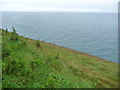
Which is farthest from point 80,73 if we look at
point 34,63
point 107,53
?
point 107,53

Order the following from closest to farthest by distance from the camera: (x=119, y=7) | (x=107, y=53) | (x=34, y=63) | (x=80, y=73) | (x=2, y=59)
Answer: (x=119, y=7)
(x=2, y=59)
(x=34, y=63)
(x=80, y=73)
(x=107, y=53)

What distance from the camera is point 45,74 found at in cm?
1351

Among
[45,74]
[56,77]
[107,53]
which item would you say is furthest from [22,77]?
[107,53]

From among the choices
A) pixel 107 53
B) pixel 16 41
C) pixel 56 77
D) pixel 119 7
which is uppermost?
pixel 119 7

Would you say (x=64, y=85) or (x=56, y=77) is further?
(x=56, y=77)

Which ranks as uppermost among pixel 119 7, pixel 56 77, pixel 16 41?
pixel 119 7

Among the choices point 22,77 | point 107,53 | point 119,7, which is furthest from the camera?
point 107,53

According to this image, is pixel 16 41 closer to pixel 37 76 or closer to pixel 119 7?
pixel 37 76

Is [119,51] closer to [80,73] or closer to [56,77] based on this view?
[80,73]

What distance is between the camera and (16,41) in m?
20.3

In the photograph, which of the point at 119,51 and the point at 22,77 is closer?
the point at 22,77

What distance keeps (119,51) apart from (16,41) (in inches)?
1342

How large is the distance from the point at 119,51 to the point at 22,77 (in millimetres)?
37928

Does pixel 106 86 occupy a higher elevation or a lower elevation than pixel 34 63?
lower
